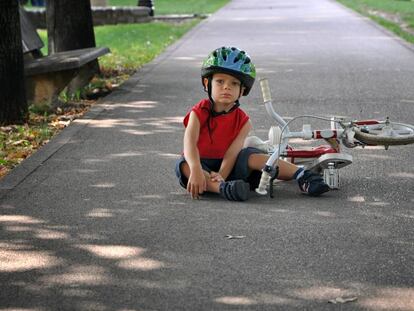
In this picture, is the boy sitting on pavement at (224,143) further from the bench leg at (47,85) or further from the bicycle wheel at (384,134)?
the bench leg at (47,85)

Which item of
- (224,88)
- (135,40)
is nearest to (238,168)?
(224,88)

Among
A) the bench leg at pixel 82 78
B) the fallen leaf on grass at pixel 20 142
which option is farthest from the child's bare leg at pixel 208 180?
the bench leg at pixel 82 78

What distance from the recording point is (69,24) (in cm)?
1459

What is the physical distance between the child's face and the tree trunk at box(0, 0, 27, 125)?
159 inches

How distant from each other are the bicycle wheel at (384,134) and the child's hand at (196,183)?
3.47ft

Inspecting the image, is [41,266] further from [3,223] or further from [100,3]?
[100,3]

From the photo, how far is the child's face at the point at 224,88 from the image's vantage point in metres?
6.54

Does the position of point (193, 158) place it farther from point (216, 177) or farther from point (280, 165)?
point (280, 165)

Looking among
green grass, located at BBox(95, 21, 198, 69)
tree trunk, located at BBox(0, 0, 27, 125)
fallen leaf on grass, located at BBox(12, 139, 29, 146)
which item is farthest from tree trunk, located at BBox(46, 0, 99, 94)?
fallen leaf on grass, located at BBox(12, 139, 29, 146)

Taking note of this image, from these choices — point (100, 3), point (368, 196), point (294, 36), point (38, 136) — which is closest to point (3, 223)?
point (368, 196)

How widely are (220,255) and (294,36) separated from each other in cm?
1587

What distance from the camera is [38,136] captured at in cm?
951

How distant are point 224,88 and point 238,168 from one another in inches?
21.3

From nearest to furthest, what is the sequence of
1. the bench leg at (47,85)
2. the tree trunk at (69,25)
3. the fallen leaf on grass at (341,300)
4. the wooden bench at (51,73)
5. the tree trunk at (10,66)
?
the fallen leaf on grass at (341,300) → the tree trunk at (10,66) → the wooden bench at (51,73) → the bench leg at (47,85) → the tree trunk at (69,25)
